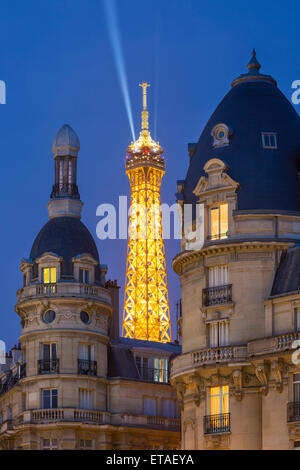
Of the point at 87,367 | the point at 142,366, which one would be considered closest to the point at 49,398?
the point at 87,367

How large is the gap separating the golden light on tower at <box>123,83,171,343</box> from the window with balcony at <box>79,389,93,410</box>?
43958mm

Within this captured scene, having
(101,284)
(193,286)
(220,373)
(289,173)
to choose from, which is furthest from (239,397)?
(101,284)

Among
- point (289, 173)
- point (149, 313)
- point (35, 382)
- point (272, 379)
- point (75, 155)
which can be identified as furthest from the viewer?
point (149, 313)

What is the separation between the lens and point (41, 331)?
300ft

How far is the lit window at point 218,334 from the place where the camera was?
81000 millimetres

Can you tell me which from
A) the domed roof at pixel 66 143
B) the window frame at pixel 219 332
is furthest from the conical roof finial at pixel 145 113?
the window frame at pixel 219 332

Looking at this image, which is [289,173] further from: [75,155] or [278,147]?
[75,155]

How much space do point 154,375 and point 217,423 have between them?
57.9 ft

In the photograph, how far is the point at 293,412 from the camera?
75.5 m

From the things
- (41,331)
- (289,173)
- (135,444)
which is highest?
(289,173)

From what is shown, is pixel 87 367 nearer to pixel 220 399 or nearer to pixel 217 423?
pixel 220 399

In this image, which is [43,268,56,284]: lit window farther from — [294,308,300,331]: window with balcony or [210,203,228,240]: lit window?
[294,308,300,331]: window with balcony

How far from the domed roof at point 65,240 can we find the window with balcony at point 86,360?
4.87 m

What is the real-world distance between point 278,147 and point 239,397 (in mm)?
14223
